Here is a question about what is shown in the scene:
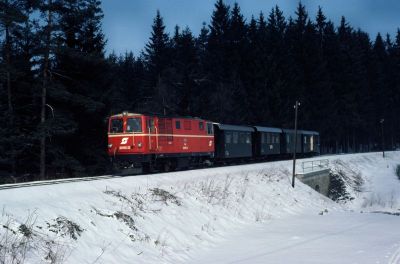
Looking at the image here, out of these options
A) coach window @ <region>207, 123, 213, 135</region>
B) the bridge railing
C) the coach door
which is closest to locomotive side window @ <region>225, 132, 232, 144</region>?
coach window @ <region>207, 123, 213, 135</region>

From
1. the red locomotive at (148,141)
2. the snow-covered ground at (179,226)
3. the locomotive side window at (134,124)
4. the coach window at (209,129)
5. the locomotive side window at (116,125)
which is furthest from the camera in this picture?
the coach window at (209,129)

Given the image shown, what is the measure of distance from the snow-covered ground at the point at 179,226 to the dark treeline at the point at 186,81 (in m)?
10.2

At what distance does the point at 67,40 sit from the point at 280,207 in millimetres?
17240

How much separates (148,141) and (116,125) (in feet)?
6.44

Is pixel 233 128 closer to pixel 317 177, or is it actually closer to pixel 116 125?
pixel 317 177

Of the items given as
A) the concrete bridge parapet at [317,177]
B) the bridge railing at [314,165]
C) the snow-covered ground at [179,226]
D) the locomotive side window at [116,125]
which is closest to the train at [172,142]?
the locomotive side window at [116,125]

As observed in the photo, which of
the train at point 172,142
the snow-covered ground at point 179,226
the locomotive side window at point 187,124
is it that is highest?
the locomotive side window at point 187,124

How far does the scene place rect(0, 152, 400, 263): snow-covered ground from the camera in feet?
36.0

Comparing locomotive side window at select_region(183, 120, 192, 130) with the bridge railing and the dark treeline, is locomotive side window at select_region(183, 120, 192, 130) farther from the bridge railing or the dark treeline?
the bridge railing

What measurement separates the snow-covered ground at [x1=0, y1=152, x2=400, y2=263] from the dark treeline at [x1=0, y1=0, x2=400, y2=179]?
10193mm

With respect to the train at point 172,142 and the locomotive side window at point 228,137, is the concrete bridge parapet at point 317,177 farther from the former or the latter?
the locomotive side window at point 228,137

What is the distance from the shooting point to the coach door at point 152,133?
23344 millimetres

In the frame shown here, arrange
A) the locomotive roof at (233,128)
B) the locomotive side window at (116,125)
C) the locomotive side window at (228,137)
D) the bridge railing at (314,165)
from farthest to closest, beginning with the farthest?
the bridge railing at (314,165), the locomotive side window at (228,137), the locomotive roof at (233,128), the locomotive side window at (116,125)

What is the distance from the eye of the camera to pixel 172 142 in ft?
83.4
